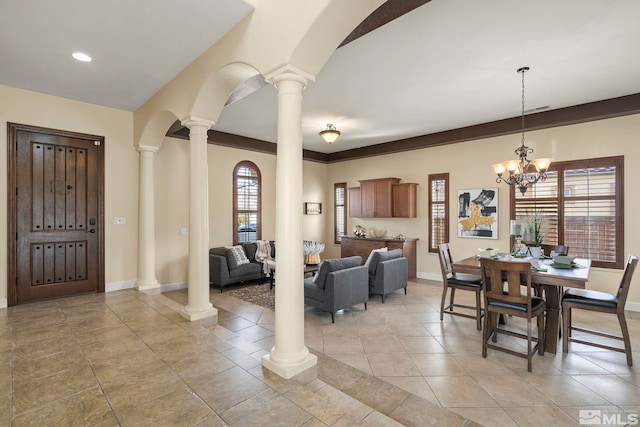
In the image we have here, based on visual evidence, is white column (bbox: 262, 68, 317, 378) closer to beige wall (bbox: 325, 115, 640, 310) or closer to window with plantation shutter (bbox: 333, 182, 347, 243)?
beige wall (bbox: 325, 115, 640, 310)

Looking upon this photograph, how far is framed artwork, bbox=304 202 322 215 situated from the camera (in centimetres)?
843

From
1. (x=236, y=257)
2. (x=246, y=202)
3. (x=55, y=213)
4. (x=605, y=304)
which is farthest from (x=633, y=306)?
(x=55, y=213)

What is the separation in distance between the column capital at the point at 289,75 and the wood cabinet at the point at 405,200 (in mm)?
4980

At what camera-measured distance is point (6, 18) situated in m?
2.63

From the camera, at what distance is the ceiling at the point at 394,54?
2592 millimetres

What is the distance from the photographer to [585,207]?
4984 mm

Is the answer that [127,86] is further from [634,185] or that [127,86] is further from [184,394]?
[634,185]

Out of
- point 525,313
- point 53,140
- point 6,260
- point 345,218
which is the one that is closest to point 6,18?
point 53,140

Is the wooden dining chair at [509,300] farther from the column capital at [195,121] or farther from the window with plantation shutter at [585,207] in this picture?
the column capital at [195,121]

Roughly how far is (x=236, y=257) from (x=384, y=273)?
280 cm

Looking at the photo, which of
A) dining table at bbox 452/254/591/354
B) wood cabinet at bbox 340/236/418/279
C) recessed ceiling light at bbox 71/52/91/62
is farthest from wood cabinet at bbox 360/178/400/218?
recessed ceiling light at bbox 71/52/91/62

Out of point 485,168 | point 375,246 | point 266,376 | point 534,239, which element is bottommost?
point 266,376

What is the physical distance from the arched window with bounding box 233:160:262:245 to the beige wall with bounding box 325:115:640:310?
7.95 ft

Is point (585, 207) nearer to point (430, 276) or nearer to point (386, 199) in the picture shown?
point (430, 276)
